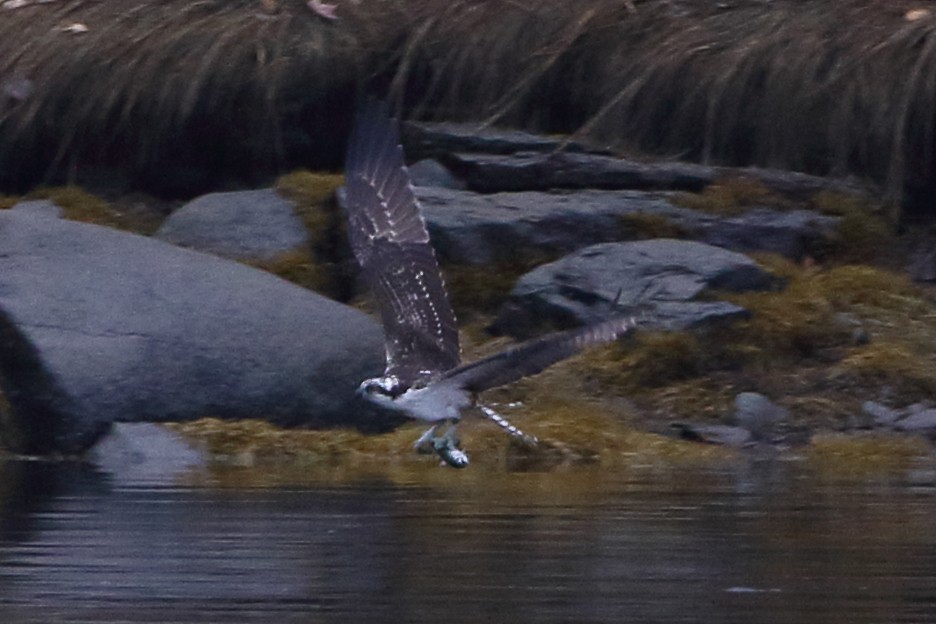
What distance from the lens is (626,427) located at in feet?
41.5

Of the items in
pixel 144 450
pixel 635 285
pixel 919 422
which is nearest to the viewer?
pixel 144 450

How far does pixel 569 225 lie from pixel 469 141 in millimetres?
1132

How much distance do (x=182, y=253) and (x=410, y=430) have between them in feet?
6.76

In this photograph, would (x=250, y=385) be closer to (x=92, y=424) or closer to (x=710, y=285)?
(x=92, y=424)

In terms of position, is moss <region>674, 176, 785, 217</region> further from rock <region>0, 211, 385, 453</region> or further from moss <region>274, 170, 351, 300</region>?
rock <region>0, 211, 385, 453</region>

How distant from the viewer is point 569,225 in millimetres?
14508

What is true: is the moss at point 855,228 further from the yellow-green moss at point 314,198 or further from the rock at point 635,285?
the yellow-green moss at point 314,198

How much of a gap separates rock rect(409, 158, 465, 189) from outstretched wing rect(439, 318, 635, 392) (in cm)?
630

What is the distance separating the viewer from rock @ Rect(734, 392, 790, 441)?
41.2 feet

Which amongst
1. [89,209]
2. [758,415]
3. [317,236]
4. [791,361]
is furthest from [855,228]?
[89,209]

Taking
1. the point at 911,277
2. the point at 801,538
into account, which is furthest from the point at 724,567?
the point at 911,277

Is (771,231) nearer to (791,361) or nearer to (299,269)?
(791,361)

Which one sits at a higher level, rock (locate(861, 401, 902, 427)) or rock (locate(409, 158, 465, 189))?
rock (locate(409, 158, 465, 189))

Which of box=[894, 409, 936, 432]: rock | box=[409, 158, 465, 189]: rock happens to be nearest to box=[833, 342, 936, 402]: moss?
box=[894, 409, 936, 432]: rock
